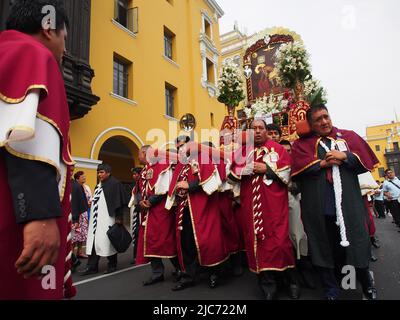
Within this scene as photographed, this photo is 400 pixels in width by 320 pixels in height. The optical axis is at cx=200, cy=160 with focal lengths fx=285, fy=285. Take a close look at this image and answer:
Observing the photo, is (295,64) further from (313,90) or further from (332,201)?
(332,201)

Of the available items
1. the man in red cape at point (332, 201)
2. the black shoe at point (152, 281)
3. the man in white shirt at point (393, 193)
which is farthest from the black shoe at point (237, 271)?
the man in white shirt at point (393, 193)

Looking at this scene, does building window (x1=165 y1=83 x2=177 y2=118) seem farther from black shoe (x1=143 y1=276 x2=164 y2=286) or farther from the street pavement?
black shoe (x1=143 y1=276 x2=164 y2=286)

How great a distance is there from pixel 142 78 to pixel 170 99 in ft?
8.19

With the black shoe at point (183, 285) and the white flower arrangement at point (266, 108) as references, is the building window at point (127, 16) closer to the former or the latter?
the white flower arrangement at point (266, 108)

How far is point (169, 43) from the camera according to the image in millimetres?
14820

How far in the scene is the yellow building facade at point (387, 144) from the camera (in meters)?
51.8

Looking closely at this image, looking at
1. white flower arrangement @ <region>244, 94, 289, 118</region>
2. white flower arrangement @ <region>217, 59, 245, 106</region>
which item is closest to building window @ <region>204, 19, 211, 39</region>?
white flower arrangement @ <region>217, 59, 245, 106</region>

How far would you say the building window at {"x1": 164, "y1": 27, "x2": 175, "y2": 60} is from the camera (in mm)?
14445

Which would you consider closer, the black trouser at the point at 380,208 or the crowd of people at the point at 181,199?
the crowd of people at the point at 181,199

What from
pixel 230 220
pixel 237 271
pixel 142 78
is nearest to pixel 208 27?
pixel 142 78

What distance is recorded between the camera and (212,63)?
1797cm

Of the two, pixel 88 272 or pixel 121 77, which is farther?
pixel 121 77

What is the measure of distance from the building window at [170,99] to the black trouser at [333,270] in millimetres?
11560

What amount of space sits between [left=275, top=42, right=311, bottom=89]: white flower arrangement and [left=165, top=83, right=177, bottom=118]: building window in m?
8.05
